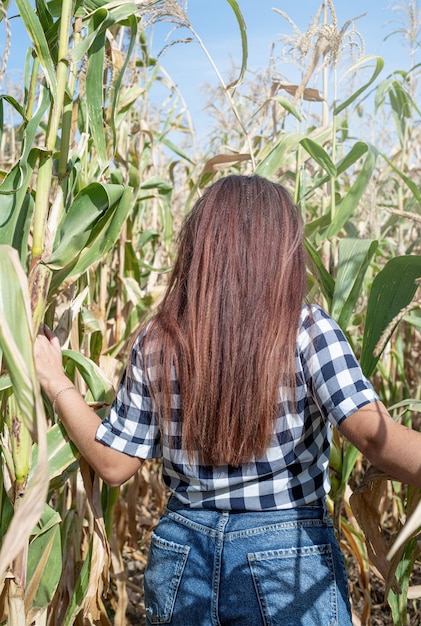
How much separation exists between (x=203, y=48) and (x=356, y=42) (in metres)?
0.42

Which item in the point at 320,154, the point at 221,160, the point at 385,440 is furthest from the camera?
the point at 221,160

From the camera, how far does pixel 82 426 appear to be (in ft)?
4.68

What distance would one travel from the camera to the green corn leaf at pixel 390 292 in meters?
1.45

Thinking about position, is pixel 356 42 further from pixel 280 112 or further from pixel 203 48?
pixel 280 112

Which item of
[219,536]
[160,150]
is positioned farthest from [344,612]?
[160,150]

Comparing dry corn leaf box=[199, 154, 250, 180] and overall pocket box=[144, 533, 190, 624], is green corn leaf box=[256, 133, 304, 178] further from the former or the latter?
overall pocket box=[144, 533, 190, 624]

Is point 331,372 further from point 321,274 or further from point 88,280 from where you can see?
point 88,280

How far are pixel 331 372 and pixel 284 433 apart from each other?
0.16 m

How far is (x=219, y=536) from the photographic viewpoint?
1285 millimetres

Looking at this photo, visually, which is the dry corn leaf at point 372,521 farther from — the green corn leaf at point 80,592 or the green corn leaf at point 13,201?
the green corn leaf at point 13,201

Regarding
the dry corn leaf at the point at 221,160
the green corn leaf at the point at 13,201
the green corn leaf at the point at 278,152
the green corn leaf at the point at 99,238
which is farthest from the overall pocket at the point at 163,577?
the dry corn leaf at the point at 221,160

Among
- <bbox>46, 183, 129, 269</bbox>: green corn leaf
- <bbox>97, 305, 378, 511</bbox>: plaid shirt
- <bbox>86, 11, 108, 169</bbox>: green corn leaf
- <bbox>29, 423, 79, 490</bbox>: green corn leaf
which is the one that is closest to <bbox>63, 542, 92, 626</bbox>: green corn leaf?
<bbox>29, 423, 79, 490</bbox>: green corn leaf

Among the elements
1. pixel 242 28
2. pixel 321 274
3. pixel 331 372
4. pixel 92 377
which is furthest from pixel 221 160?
pixel 331 372

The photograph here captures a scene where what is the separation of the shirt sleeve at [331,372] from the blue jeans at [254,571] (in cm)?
24
